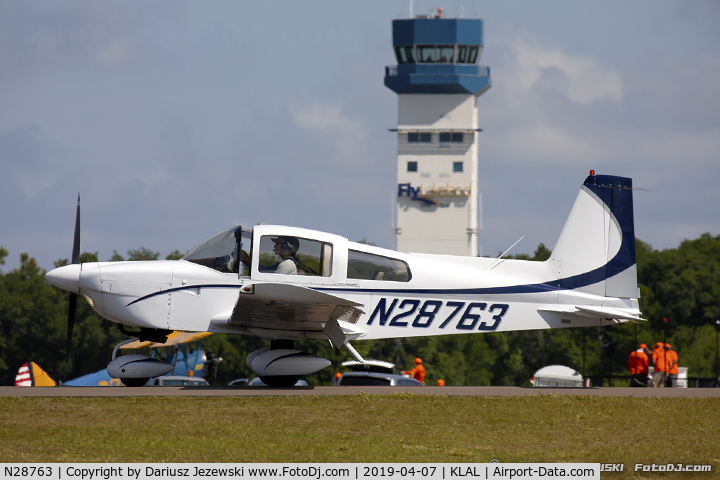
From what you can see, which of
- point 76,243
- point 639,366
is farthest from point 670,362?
point 76,243

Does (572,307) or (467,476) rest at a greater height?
(572,307)

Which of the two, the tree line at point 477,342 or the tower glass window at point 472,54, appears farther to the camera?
the tower glass window at point 472,54

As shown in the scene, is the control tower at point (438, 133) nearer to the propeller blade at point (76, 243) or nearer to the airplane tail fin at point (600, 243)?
the airplane tail fin at point (600, 243)

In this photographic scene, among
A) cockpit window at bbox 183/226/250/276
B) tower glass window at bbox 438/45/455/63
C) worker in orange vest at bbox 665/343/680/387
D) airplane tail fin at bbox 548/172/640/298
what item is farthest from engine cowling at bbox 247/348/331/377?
tower glass window at bbox 438/45/455/63

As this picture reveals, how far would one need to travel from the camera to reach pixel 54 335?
57.8 meters

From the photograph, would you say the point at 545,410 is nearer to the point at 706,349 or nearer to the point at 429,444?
the point at 429,444

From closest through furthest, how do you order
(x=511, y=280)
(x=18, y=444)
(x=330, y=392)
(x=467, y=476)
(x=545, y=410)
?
(x=467, y=476) → (x=18, y=444) → (x=545, y=410) → (x=330, y=392) → (x=511, y=280)

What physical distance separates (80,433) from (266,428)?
1.84 meters

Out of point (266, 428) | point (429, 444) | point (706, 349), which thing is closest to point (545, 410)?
point (429, 444)

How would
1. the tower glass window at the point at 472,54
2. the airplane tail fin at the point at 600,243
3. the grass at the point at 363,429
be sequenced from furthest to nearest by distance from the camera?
the tower glass window at the point at 472,54
the airplane tail fin at the point at 600,243
the grass at the point at 363,429

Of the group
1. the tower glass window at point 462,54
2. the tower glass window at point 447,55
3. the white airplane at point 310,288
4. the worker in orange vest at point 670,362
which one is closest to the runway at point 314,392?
the white airplane at point 310,288

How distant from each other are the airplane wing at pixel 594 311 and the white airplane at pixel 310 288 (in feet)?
0.05

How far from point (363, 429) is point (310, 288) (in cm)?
271

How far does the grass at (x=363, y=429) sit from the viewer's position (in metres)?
8.51
